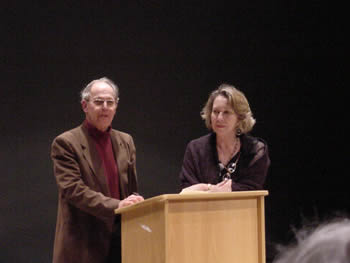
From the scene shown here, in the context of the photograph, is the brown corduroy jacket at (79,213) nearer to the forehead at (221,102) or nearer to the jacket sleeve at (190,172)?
the jacket sleeve at (190,172)

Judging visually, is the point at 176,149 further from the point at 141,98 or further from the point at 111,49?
the point at 111,49

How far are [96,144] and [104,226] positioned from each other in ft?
1.54

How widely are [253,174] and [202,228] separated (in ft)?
2.82

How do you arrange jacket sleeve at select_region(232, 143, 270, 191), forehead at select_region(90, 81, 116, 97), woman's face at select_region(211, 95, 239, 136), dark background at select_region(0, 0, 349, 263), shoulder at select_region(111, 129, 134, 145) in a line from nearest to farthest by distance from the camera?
jacket sleeve at select_region(232, 143, 270, 191)
woman's face at select_region(211, 95, 239, 136)
forehead at select_region(90, 81, 116, 97)
shoulder at select_region(111, 129, 134, 145)
dark background at select_region(0, 0, 349, 263)

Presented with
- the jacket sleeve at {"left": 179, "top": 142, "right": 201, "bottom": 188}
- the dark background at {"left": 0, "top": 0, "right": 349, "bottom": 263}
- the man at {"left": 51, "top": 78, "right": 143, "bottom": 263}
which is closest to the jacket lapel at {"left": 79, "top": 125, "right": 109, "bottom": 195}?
the man at {"left": 51, "top": 78, "right": 143, "bottom": 263}

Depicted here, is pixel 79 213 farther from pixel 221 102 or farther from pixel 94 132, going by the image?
pixel 221 102

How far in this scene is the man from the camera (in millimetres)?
→ 2857

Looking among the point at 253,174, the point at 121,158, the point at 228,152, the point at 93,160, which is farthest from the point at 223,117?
the point at 93,160

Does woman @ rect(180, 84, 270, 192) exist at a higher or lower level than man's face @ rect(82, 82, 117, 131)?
lower

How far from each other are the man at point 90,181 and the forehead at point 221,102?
597mm

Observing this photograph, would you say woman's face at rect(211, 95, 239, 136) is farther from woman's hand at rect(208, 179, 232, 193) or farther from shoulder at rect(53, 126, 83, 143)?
shoulder at rect(53, 126, 83, 143)

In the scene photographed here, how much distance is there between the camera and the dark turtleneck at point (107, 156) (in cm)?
303

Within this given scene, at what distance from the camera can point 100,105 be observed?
3047 millimetres

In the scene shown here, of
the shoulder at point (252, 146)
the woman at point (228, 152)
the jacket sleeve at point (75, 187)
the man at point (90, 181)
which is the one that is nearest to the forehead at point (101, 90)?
the man at point (90, 181)
